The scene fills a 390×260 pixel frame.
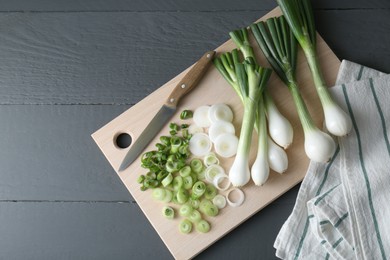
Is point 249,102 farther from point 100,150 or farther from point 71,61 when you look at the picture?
point 71,61

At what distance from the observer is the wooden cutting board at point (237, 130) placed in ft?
4.21

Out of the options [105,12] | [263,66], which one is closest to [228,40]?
[263,66]

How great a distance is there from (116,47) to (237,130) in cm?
47

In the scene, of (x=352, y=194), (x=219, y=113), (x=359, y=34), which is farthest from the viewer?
(x=359, y=34)

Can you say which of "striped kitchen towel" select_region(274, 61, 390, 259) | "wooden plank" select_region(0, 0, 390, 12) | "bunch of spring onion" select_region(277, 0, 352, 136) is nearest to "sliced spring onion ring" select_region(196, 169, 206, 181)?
"striped kitchen towel" select_region(274, 61, 390, 259)

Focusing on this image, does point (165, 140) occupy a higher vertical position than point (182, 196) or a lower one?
higher

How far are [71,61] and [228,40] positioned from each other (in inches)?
19.1

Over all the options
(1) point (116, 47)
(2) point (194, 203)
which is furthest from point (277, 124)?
(1) point (116, 47)

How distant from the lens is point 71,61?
150 centimetres

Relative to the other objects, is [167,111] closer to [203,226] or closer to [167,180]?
[167,180]

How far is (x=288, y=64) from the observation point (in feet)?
4.42

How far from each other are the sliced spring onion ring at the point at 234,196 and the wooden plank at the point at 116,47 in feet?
1.30

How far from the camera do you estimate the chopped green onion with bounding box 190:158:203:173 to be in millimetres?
1324

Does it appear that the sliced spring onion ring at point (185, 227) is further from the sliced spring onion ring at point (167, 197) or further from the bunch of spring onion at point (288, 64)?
the bunch of spring onion at point (288, 64)
